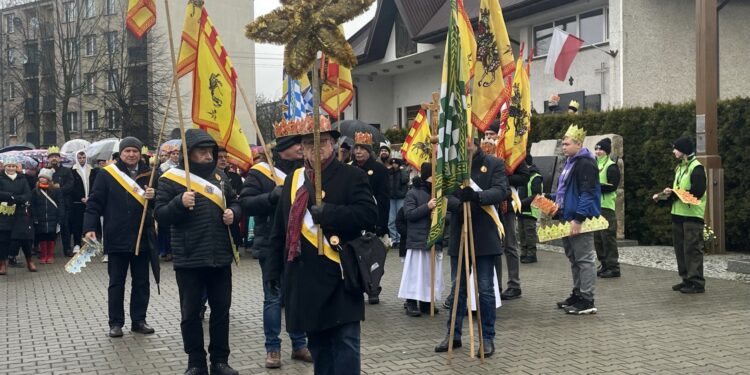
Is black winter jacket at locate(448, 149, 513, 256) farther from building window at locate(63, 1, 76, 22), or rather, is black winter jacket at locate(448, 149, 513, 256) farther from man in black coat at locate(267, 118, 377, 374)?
building window at locate(63, 1, 76, 22)

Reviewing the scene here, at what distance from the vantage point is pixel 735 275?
37.7ft

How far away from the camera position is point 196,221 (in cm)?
645

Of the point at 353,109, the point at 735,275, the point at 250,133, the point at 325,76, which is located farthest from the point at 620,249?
the point at 250,133

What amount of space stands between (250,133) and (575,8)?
40.0m

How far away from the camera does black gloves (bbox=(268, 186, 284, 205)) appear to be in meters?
6.55

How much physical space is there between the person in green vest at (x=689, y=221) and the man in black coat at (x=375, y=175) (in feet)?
12.5

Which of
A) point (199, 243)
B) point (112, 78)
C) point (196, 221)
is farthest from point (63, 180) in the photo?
point (112, 78)

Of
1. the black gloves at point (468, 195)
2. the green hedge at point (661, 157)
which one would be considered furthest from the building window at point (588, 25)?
the black gloves at point (468, 195)

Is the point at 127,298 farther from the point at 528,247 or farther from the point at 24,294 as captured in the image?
the point at 528,247

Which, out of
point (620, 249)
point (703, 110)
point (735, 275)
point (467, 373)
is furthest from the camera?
point (620, 249)

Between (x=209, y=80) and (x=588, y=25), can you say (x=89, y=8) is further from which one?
(x=209, y=80)

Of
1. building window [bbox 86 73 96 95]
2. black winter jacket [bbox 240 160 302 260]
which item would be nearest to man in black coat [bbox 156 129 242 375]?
black winter jacket [bbox 240 160 302 260]

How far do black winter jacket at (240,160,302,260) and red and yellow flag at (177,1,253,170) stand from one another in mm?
880

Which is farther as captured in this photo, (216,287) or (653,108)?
(653,108)
